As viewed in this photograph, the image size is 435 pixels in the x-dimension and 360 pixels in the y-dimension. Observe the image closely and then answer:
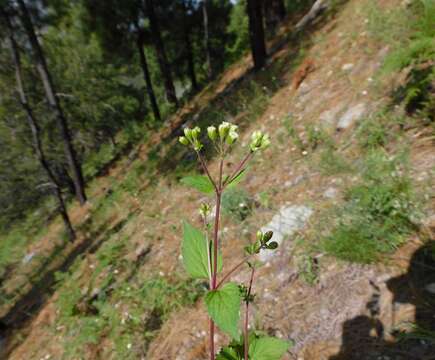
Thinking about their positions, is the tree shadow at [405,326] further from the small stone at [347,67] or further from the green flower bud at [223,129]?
the small stone at [347,67]

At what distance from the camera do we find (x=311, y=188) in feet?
13.4

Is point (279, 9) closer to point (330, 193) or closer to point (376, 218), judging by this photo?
point (330, 193)

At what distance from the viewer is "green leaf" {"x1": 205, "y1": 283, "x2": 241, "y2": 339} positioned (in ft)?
4.10

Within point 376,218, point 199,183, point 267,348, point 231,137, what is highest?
point 231,137

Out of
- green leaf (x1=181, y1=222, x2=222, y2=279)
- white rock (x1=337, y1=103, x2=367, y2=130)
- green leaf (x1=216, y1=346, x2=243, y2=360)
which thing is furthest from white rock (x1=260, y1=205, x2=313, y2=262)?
green leaf (x1=181, y1=222, x2=222, y2=279)

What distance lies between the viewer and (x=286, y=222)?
381 cm

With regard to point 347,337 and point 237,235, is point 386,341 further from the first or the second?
point 237,235

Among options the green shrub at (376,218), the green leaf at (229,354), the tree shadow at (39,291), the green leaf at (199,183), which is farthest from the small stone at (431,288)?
the tree shadow at (39,291)

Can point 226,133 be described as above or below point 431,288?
above

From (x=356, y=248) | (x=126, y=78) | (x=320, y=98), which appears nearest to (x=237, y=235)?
(x=356, y=248)

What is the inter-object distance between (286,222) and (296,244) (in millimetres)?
417

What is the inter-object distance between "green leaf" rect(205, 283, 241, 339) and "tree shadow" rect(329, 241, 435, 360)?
4.65 feet

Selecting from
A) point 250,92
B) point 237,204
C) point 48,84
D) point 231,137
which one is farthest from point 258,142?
point 48,84

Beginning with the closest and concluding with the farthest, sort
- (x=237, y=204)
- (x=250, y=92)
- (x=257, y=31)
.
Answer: (x=237, y=204), (x=250, y=92), (x=257, y=31)
